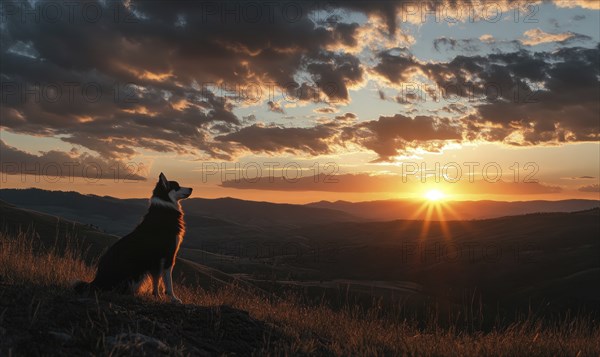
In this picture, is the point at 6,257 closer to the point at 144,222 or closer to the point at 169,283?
the point at 144,222

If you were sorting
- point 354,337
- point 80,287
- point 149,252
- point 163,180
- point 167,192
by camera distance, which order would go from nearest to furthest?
1. point 354,337
2. point 80,287
3. point 149,252
4. point 163,180
5. point 167,192

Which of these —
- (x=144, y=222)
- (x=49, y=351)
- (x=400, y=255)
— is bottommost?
(x=400, y=255)

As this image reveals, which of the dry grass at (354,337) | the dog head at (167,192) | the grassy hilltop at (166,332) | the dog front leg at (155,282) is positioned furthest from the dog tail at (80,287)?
the dog head at (167,192)

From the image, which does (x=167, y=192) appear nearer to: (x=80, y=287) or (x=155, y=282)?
(x=155, y=282)

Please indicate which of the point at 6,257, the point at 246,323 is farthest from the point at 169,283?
the point at 6,257

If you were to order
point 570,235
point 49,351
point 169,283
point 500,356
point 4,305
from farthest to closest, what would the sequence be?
1. point 570,235
2. point 169,283
3. point 500,356
4. point 4,305
5. point 49,351

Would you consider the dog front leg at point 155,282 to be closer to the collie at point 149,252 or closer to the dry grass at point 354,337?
the collie at point 149,252

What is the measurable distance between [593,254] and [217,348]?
97.4 m

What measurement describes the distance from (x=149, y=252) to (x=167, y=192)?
147cm

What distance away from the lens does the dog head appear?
10243mm

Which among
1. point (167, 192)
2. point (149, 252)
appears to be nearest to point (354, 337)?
point (149, 252)

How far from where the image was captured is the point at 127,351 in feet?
18.4

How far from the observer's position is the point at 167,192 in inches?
411

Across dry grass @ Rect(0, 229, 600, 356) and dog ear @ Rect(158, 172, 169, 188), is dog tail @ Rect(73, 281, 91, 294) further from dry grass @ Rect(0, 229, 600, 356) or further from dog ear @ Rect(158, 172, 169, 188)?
dog ear @ Rect(158, 172, 169, 188)
